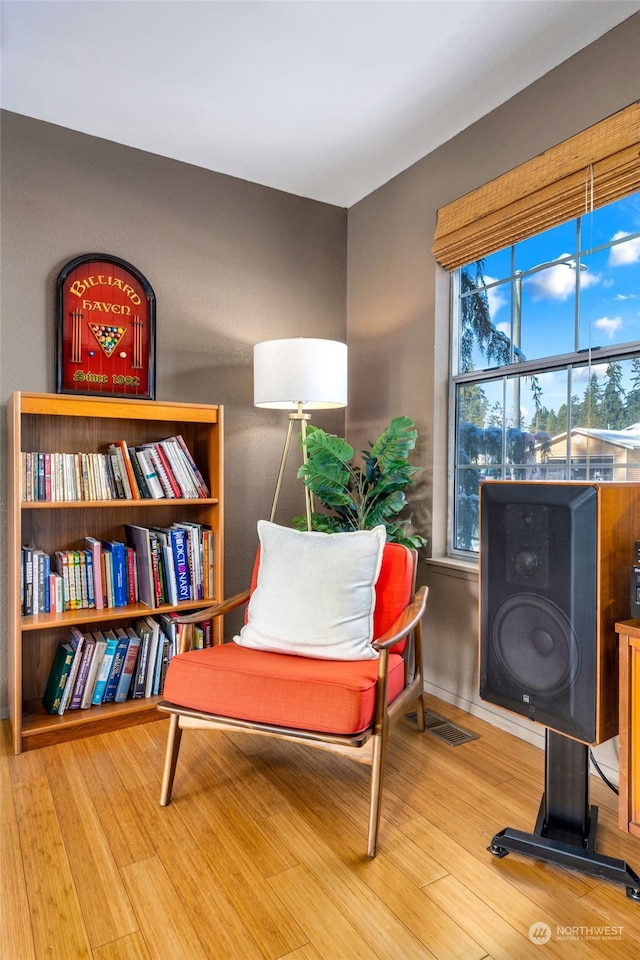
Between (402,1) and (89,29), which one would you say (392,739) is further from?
(89,29)

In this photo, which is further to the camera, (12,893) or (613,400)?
(613,400)

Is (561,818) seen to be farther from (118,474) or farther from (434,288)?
(434,288)

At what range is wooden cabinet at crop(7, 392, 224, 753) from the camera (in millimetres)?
2188

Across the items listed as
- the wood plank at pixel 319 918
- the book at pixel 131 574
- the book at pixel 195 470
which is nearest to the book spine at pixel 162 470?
the book at pixel 195 470

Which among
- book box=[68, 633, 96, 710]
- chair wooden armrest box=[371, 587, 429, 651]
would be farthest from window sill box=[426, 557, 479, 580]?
book box=[68, 633, 96, 710]

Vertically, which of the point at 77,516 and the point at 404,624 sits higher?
the point at 77,516

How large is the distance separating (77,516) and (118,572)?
Answer: 0.33 meters

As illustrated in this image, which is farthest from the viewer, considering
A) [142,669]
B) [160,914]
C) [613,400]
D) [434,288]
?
[434,288]

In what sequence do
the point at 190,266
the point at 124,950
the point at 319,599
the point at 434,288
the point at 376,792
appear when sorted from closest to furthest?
1. the point at 124,950
2. the point at 376,792
3. the point at 319,599
4. the point at 434,288
5. the point at 190,266

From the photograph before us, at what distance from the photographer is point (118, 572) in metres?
2.47

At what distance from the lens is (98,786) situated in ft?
6.34

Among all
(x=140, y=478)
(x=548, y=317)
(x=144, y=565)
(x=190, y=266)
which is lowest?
(x=144, y=565)

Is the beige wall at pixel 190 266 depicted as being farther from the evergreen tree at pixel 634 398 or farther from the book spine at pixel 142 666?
the evergreen tree at pixel 634 398

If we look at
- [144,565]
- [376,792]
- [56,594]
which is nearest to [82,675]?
[56,594]
